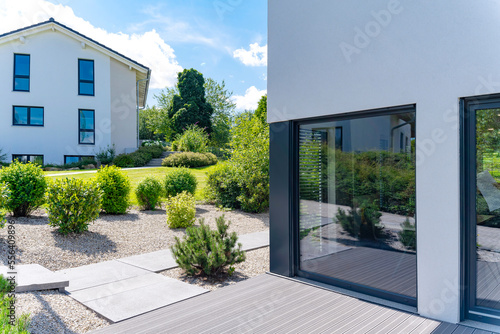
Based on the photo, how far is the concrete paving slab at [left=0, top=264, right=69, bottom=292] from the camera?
3814mm

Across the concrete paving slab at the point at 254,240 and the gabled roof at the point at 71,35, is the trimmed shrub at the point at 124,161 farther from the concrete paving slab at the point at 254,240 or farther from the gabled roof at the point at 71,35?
the concrete paving slab at the point at 254,240

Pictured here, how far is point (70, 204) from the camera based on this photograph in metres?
6.11

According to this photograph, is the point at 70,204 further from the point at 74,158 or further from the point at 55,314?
the point at 74,158

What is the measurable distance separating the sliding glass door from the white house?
19.6 metres

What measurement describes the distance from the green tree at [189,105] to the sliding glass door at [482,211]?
2804cm

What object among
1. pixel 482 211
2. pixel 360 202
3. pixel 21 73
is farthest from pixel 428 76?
pixel 21 73

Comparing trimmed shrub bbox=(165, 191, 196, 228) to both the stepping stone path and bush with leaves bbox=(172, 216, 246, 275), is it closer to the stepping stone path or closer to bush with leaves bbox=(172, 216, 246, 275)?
the stepping stone path

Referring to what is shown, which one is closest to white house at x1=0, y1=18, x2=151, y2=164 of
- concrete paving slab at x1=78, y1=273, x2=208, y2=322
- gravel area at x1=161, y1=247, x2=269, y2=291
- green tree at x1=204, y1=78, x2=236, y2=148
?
gravel area at x1=161, y1=247, x2=269, y2=291

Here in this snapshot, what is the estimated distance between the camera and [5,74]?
18.0 metres

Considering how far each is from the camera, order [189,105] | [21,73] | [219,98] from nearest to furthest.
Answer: [21,73] < [189,105] < [219,98]

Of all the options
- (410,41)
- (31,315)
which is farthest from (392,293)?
(31,315)

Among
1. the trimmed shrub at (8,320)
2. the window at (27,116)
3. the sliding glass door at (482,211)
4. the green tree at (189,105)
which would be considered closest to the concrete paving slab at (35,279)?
the trimmed shrub at (8,320)

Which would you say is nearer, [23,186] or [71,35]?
[23,186]

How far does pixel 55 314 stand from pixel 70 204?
3150mm
